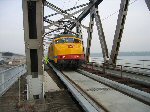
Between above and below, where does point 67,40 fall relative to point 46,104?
above

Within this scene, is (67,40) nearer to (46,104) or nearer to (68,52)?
(68,52)

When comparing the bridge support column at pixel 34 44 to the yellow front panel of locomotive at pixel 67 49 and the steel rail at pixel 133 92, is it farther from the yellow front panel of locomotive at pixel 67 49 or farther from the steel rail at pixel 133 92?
the yellow front panel of locomotive at pixel 67 49

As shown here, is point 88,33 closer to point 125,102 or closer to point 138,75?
point 138,75

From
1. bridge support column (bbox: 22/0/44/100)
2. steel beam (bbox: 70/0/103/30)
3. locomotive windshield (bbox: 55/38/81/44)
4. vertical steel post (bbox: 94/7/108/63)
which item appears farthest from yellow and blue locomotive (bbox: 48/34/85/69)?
bridge support column (bbox: 22/0/44/100)

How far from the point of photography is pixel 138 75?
13250mm

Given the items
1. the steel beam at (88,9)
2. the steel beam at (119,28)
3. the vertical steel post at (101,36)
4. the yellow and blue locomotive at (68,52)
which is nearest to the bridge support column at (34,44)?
the steel beam at (119,28)

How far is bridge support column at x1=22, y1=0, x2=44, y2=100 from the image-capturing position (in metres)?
9.48

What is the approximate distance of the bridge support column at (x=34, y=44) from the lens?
948 cm

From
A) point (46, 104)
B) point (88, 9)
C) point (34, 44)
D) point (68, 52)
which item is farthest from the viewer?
point (88, 9)

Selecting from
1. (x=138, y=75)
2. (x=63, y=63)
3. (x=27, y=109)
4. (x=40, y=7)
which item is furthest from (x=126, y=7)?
(x=27, y=109)

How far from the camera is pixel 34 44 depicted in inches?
376

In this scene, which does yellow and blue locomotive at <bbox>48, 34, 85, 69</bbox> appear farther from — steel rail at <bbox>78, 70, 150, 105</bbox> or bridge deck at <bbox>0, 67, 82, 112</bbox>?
bridge deck at <bbox>0, 67, 82, 112</bbox>

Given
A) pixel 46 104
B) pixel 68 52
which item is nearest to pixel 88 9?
pixel 68 52

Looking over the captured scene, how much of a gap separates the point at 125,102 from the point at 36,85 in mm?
3750
